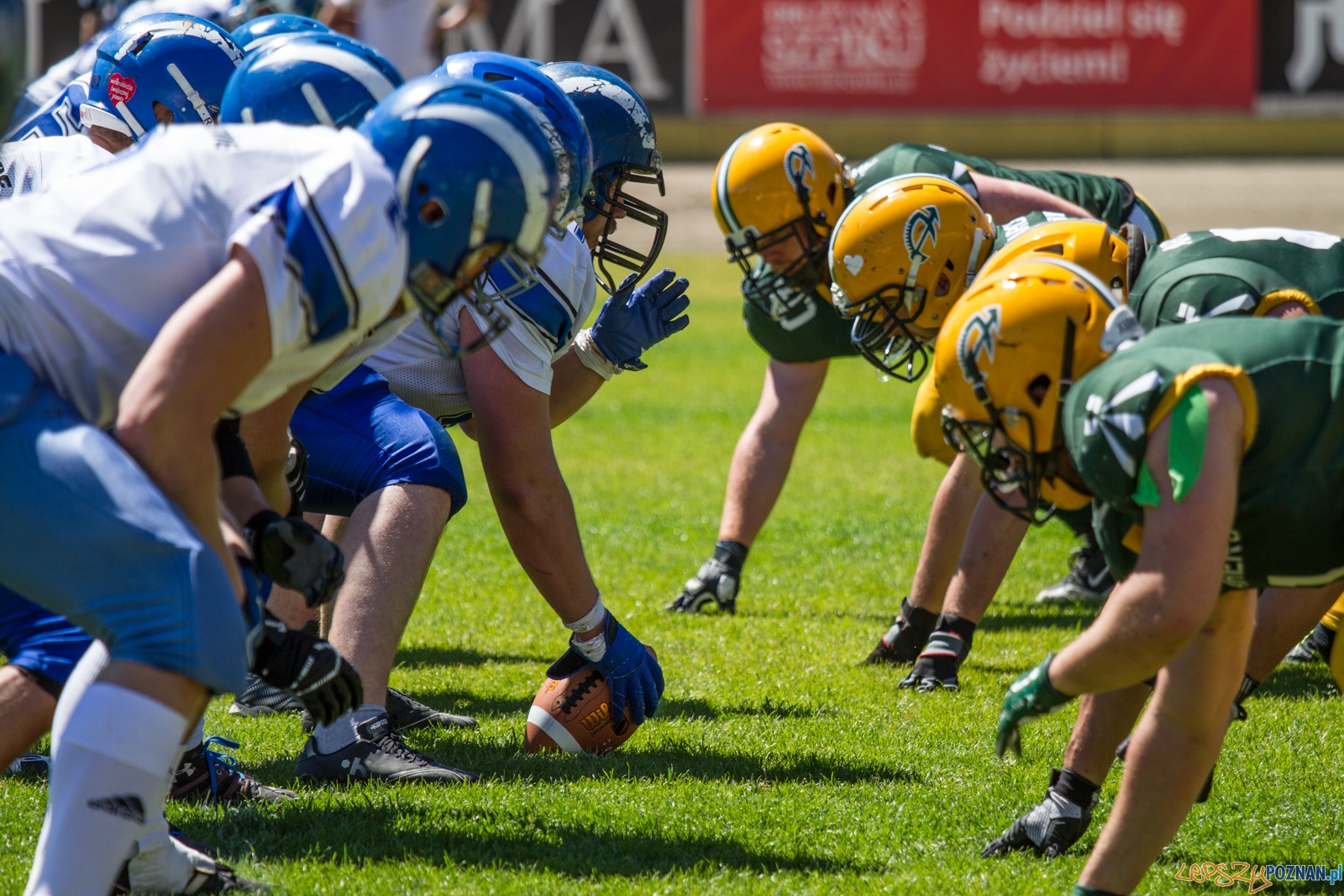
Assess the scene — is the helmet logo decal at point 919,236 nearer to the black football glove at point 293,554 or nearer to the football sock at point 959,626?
the football sock at point 959,626

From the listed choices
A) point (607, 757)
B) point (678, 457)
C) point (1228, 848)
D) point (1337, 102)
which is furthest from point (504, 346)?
point (1337, 102)

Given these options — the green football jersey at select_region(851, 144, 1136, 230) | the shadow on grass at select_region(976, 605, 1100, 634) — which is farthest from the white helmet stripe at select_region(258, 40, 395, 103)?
the shadow on grass at select_region(976, 605, 1100, 634)

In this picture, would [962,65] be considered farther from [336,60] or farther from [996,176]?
[336,60]

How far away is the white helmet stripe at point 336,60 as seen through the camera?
3363 millimetres

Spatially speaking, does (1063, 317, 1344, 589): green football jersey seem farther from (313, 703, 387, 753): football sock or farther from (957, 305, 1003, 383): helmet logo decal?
(313, 703, 387, 753): football sock

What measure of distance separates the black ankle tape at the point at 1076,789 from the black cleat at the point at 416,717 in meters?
1.94

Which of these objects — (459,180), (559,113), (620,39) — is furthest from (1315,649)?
(620,39)

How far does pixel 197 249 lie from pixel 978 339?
1.52 meters

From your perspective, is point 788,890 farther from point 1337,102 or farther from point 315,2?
point 1337,102

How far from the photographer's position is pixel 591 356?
16.0 ft

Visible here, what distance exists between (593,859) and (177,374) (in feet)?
5.46

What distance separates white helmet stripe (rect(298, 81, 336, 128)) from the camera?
333 centimetres

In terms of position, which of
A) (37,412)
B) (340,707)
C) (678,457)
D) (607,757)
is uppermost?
(37,412)

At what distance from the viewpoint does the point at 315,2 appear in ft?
25.7
